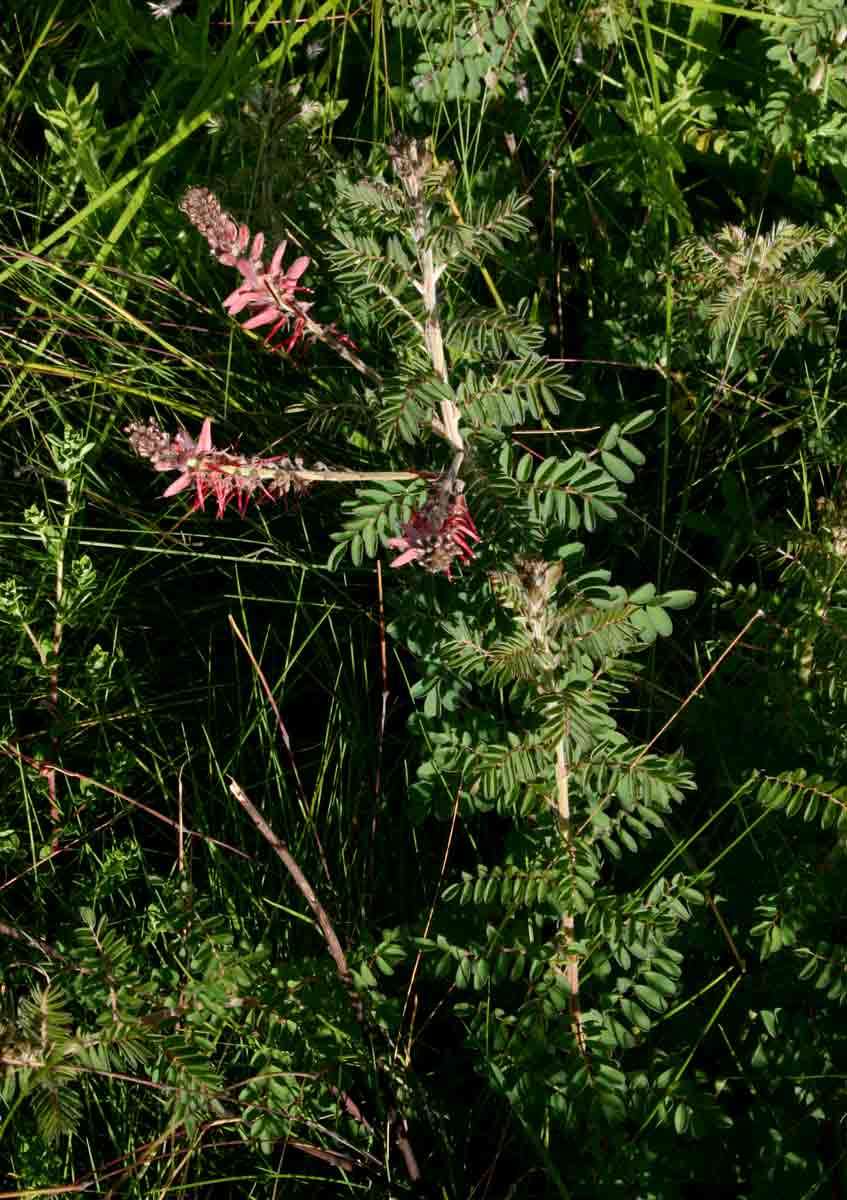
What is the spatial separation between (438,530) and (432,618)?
0.39 metres

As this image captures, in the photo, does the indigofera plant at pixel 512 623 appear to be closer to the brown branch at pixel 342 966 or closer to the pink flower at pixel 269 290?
the pink flower at pixel 269 290

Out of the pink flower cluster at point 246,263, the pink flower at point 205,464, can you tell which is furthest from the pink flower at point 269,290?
the pink flower at point 205,464

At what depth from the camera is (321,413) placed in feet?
6.89

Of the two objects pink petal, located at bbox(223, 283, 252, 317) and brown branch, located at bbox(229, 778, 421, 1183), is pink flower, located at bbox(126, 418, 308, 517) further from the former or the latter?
brown branch, located at bbox(229, 778, 421, 1183)

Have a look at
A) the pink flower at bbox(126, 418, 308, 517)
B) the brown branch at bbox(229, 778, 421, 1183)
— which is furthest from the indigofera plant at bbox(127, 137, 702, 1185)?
the brown branch at bbox(229, 778, 421, 1183)

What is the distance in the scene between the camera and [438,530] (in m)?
1.81

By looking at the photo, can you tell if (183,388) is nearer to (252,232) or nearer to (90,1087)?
(252,232)

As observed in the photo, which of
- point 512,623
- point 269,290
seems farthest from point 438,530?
point 269,290

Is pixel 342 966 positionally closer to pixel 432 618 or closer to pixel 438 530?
pixel 432 618

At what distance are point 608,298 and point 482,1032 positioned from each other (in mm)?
1698

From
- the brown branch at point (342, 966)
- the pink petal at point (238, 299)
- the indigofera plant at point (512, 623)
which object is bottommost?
the brown branch at point (342, 966)

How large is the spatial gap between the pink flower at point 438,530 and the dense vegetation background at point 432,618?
0.01 metres

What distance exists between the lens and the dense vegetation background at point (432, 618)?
196 centimetres

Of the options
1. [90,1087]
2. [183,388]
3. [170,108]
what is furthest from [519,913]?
[170,108]
